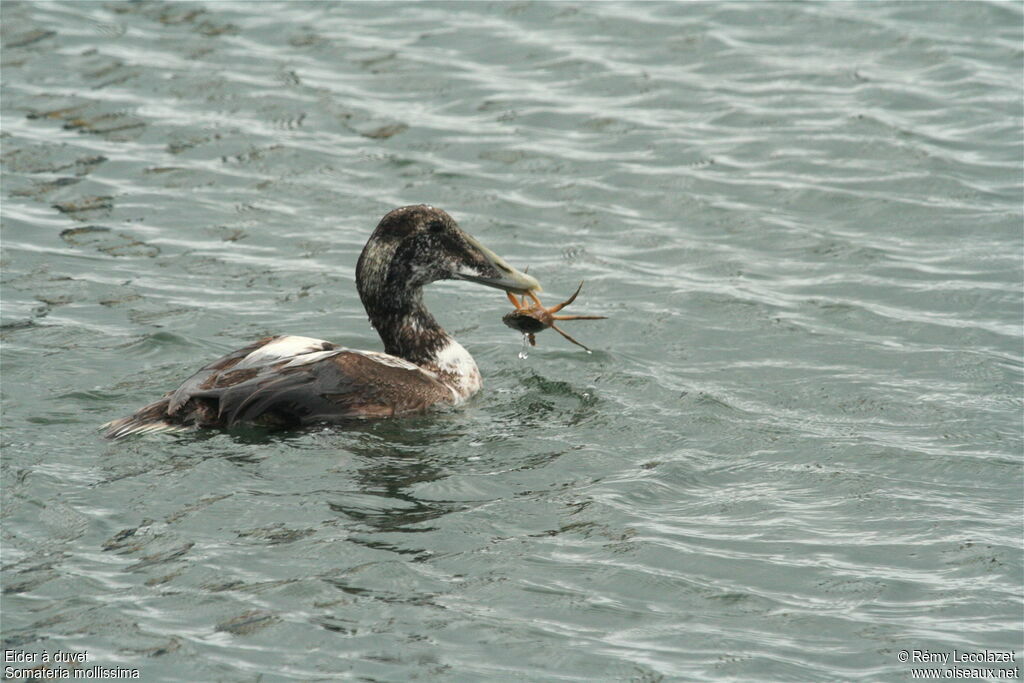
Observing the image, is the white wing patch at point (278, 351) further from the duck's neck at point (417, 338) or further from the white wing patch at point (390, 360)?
the duck's neck at point (417, 338)

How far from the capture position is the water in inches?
228

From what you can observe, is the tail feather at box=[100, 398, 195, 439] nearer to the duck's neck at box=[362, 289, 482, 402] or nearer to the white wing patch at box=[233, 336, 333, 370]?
the white wing patch at box=[233, 336, 333, 370]

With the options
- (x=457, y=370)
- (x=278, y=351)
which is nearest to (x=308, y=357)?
(x=278, y=351)

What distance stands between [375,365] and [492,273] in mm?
1025

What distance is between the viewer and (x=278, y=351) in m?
7.66

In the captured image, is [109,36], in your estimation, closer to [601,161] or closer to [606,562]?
[601,161]

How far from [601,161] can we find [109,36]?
5463 millimetres

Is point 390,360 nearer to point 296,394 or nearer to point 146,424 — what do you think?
point 296,394

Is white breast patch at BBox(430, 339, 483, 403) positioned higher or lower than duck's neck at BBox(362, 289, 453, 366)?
lower

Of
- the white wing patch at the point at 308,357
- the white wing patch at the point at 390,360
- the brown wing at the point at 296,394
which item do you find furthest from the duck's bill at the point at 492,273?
the white wing patch at the point at 308,357

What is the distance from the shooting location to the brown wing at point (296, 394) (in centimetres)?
737

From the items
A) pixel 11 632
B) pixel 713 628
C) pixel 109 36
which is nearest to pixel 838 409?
pixel 713 628

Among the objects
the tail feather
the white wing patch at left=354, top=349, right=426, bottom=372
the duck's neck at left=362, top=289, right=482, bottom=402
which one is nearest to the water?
the tail feather

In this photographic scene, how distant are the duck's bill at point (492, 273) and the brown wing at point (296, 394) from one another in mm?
922
